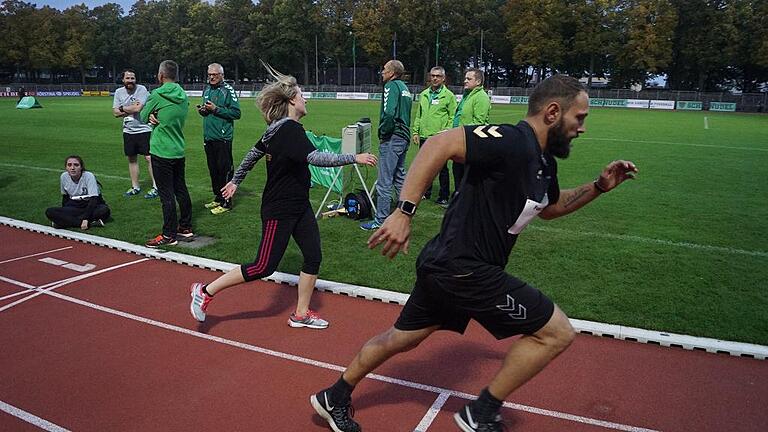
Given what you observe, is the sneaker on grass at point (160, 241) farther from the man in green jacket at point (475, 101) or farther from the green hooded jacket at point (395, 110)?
the man in green jacket at point (475, 101)

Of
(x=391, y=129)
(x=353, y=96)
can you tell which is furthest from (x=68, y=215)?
(x=353, y=96)

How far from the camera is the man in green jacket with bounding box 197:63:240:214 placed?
8.99 metres

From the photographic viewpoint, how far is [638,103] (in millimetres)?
51250

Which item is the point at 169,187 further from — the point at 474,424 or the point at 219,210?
the point at 474,424

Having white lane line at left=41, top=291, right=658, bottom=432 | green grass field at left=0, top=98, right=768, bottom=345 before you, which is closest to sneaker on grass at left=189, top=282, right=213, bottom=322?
white lane line at left=41, top=291, right=658, bottom=432

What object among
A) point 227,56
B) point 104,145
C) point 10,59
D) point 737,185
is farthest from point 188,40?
point 737,185

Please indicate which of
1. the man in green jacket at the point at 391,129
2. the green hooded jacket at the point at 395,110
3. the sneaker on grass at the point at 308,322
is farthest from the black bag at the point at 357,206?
the sneaker on grass at the point at 308,322

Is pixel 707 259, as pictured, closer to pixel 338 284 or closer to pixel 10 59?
pixel 338 284

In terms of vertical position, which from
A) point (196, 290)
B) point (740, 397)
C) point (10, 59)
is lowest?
point (740, 397)

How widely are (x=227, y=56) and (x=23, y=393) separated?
86962 mm

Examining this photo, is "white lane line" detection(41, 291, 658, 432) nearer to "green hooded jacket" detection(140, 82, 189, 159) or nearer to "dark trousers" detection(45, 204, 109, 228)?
"green hooded jacket" detection(140, 82, 189, 159)

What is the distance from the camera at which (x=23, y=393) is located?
13.1 ft

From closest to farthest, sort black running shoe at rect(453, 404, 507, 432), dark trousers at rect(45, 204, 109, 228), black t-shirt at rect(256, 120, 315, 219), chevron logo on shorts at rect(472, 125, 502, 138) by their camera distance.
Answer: chevron logo on shorts at rect(472, 125, 502, 138) → black running shoe at rect(453, 404, 507, 432) → black t-shirt at rect(256, 120, 315, 219) → dark trousers at rect(45, 204, 109, 228)

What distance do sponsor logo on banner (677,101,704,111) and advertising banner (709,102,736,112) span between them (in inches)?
33.5
